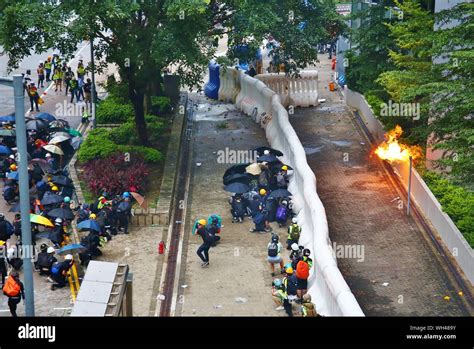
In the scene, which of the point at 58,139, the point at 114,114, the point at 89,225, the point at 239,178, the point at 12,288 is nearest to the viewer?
the point at 12,288

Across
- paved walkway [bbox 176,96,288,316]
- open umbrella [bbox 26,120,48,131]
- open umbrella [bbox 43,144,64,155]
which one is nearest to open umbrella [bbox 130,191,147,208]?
paved walkway [bbox 176,96,288,316]

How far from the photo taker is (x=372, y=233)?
2777 cm

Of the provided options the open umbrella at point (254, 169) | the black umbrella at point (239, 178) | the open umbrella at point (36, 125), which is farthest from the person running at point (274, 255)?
the open umbrella at point (36, 125)

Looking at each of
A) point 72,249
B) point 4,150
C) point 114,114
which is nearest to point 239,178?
point 72,249

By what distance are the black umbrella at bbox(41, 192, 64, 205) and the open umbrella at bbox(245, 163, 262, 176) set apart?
248 inches

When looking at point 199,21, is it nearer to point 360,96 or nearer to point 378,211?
point 378,211

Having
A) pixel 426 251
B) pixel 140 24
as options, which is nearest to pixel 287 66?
pixel 140 24

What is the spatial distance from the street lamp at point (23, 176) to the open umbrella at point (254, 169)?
573 inches

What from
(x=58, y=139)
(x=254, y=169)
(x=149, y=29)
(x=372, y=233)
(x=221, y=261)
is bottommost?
(x=221, y=261)

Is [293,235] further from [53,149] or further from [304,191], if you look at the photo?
[53,149]

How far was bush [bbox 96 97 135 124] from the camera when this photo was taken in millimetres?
39000

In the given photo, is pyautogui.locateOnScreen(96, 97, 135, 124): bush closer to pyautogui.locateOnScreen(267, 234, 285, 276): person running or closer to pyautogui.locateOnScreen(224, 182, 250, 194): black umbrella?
pyautogui.locateOnScreen(224, 182, 250, 194): black umbrella

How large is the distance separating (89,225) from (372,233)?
8.23 m

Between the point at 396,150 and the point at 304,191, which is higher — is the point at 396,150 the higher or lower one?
the higher one
